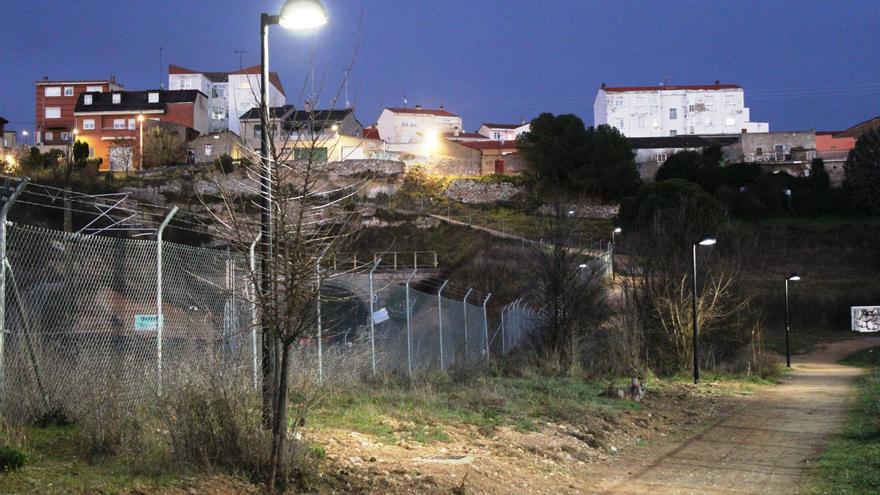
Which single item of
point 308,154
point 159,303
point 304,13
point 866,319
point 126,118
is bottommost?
point 866,319

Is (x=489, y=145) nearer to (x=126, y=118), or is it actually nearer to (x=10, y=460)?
(x=126, y=118)

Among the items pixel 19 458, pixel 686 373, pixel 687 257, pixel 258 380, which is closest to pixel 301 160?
pixel 258 380

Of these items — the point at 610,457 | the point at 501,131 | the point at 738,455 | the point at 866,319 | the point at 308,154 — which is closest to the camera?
the point at 308,154

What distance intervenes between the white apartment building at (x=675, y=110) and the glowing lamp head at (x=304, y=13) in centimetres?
10426

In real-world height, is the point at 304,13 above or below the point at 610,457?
above

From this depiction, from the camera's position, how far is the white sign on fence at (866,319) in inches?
1762

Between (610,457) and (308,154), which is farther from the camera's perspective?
(610,457)

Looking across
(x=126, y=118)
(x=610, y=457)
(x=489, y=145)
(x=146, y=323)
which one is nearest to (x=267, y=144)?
(x=146, y=323)

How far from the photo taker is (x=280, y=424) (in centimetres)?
741

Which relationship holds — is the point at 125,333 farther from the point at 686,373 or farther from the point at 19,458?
the point at 686,373

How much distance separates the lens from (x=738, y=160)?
307ft

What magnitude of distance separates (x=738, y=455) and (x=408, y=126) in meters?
96.5

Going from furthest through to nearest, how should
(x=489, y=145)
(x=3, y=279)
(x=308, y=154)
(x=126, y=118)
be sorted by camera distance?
1. (x=489, y=145)
2. (x=126, y=118)
3. (x=308, y=154)
4. (x=3, y=279)

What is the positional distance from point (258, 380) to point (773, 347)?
39.2 m
